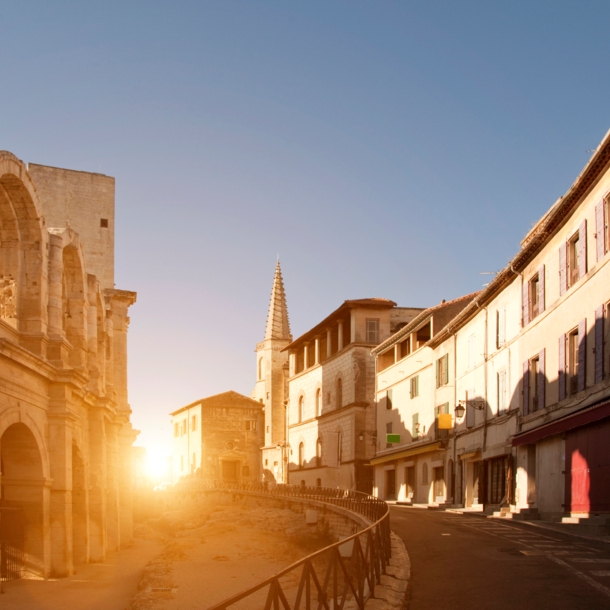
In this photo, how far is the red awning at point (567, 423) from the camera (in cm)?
2073

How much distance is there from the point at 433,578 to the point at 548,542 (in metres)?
5.71

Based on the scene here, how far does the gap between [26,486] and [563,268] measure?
53.6 feet

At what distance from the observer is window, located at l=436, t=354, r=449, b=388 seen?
40.5 meters

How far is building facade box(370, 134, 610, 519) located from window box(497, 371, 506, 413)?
0.26ft

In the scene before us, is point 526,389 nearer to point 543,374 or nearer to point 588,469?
point 543,374

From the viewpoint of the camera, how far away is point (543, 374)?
27.3 metres

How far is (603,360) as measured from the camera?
2191cm

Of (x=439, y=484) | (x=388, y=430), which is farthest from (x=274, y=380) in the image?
(x=439, y=484)

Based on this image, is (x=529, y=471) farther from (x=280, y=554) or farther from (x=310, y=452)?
(x=310, y=452)

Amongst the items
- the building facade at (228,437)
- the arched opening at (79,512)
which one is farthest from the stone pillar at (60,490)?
the building facade at (228,437)

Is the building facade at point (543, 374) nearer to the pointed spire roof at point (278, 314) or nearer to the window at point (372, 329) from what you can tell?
the window at point (372, 329)

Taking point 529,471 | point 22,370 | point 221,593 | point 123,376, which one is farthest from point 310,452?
point 22,370

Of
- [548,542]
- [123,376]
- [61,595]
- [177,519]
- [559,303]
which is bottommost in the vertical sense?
[177,519]

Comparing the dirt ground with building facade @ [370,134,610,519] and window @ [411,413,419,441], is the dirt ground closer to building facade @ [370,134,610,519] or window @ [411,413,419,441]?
building facade @ [370,134,610,519]
